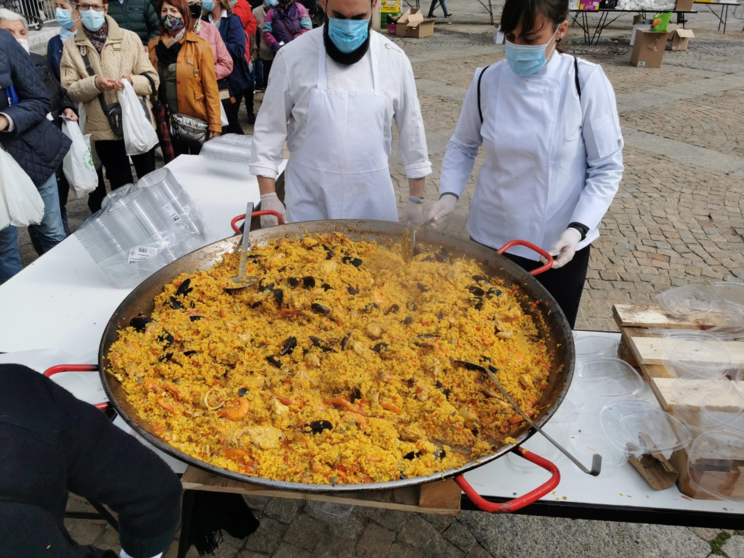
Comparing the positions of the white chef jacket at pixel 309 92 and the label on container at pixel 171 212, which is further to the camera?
the label on container at pixel 171 212

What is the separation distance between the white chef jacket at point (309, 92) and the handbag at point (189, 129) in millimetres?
2859

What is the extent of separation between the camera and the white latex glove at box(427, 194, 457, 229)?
2523 mm

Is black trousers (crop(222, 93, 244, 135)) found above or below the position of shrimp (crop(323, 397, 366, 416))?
below

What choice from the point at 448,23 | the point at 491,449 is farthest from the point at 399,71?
the point at 448,23

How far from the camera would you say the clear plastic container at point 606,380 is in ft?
6.37

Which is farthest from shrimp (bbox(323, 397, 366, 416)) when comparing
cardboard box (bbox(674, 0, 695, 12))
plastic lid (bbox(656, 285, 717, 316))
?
cardboard box (bbox(674, 0, 695, 12))

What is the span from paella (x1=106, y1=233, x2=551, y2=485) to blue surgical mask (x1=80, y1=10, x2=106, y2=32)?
3260mm

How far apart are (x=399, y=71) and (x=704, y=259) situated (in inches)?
153

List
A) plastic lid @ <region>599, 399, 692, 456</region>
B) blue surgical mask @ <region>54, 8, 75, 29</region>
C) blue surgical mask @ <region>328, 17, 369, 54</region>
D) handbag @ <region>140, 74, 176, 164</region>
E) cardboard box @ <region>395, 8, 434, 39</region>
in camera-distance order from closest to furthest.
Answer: plastic lid @ <region>599, 399, 692, 456</region>
blue surgical mask @ <region>328, 17, 369, 54</region>
blue surgical mask @ <region>54, 8, 75, 29</region>
handbag @ <region>140, 74, 176, 164</region>
cardboard box @ <region>395, 8, 434, 39</region>

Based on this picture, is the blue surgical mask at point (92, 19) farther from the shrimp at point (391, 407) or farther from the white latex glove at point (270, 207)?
the shrimp at point (391, 407)

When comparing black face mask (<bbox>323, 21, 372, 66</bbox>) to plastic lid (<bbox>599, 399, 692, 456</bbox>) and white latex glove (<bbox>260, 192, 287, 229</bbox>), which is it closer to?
white latex glove (<bbox>260, 192, 287, 229</bbox>)

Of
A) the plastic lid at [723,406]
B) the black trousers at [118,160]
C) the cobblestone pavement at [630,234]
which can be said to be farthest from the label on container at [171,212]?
the black trousers at [118,160]

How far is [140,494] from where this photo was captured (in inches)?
58.5

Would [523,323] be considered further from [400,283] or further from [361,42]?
[361,42]
